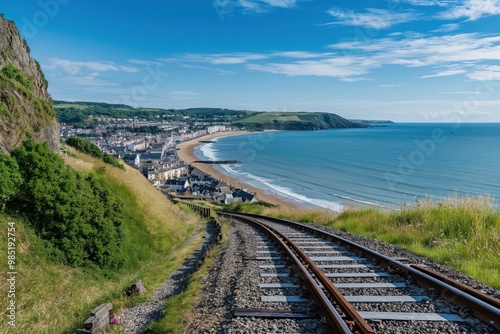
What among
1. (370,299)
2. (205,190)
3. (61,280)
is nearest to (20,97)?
(61,280)

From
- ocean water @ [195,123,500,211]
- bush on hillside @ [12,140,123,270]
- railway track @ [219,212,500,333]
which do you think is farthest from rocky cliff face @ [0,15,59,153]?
ocean water @ [195,123,500,211]

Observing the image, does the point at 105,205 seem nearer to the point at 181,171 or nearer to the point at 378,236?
the point at 378,236

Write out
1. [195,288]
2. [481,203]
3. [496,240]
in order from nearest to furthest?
[195,288], [496,240], [481,203]

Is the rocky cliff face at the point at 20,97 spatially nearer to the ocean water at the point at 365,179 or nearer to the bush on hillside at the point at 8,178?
the bush on hillside at the point at 8,178

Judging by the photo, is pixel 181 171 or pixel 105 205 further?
pixel 181 171

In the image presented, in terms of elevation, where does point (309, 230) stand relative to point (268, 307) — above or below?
below

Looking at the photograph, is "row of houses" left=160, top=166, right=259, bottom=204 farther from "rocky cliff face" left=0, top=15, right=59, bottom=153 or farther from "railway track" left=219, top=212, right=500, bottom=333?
"railway track" left=219, top=212, right=500, bottom=333

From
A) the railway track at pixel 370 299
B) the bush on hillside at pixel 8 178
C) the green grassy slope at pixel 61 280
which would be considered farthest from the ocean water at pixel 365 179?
the bush on hillside at pixel 8 178

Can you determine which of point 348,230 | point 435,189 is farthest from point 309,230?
point 435,189
